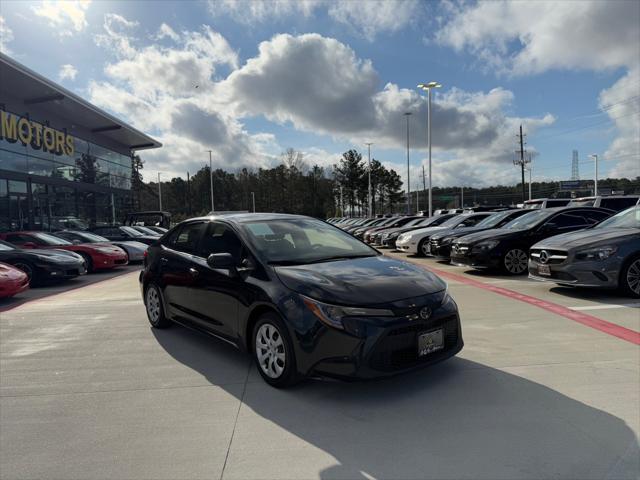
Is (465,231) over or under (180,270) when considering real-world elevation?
over

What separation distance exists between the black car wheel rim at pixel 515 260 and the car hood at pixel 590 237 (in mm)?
2024

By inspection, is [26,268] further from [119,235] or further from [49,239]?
[119,235]

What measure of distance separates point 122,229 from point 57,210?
999cm

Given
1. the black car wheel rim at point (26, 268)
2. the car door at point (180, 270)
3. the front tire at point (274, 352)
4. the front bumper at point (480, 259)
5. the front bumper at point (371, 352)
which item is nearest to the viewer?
the front bumper at point (371, 352)

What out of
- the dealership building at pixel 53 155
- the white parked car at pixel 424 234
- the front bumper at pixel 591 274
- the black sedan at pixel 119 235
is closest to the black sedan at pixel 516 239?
the front bumper at pixel 591 274

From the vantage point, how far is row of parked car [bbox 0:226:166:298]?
8.68 m

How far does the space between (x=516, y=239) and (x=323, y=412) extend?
7.96m

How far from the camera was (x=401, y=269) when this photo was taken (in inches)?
159

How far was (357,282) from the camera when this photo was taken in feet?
11.7

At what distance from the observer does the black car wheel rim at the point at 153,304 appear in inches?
228

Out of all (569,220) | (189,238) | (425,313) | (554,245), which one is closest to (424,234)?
(569,220)

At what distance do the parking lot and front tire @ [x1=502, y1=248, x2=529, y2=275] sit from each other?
424 cm

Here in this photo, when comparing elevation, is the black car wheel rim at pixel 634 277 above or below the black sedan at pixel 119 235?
below

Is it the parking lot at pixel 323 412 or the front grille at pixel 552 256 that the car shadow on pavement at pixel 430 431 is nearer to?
the parking lot at pixel 323 412
